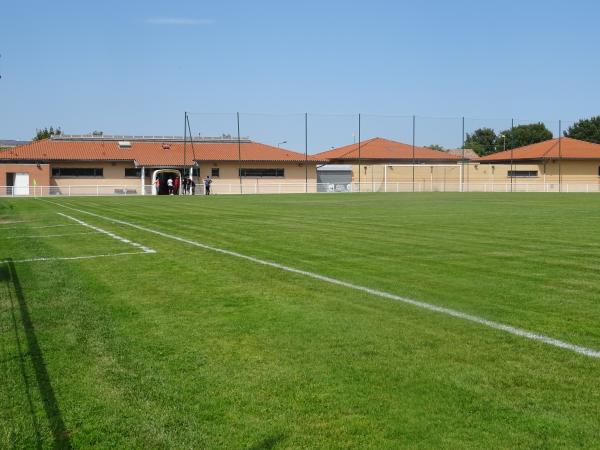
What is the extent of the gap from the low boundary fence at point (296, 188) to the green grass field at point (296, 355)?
5266cm

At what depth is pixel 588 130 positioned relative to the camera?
119625 mm

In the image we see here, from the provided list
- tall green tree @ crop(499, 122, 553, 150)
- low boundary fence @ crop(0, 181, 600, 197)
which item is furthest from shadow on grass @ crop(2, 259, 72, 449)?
tall green tree @ crop(499, 122, 553, 150)

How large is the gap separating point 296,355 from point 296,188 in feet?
205

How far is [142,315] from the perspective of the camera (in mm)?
7191

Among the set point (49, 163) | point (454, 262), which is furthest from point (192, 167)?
point (454, 262)

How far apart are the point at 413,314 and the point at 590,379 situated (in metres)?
2.30

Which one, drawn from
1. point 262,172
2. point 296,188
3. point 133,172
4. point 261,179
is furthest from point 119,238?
point 262,172

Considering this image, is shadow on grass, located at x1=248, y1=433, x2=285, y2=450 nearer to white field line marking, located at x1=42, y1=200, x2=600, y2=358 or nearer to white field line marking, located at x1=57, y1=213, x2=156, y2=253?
white field line marking, located at x1=42, y1=200, x2=600, y2=358

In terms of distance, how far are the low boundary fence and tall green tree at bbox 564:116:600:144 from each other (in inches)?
2010

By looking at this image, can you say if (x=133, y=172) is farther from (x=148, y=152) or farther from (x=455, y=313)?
(x=455, y=313)

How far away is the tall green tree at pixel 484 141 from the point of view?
134 metres

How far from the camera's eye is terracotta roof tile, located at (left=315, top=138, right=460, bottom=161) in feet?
282

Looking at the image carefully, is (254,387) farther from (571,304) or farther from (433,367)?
(571,304)

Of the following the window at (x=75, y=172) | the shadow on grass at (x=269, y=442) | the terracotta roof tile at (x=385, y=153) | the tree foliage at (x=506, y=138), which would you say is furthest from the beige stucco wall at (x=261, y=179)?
the shadow on grass at (x=269, y=442)
